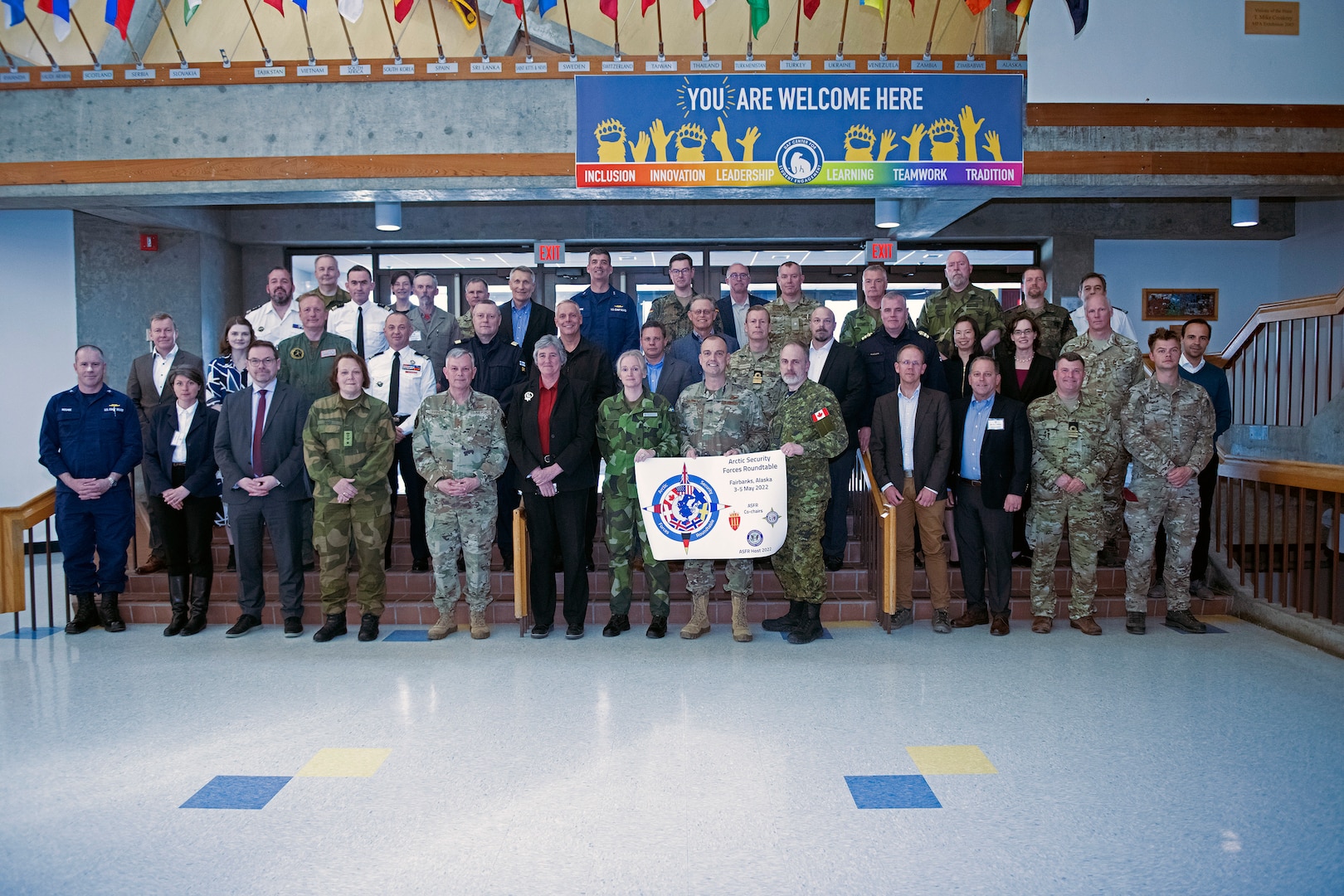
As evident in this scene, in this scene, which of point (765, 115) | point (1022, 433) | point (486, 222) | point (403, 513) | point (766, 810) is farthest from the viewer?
point (486, 222)

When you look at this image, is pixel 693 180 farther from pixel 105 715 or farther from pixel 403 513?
pixel 105 715

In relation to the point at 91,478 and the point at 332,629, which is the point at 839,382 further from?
the point at 91,478

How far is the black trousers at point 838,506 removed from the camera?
566 cm

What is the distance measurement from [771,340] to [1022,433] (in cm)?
172

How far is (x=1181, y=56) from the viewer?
7.21 meters

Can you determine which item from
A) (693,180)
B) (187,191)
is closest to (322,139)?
(187,191)

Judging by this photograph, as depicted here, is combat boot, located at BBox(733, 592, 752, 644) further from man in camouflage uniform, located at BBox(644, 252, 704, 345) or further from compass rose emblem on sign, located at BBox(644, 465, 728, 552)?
man in camouflage uniform, located at BBox(644, 252, 704, 345)

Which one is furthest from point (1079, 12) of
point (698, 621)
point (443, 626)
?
point (443, 626)

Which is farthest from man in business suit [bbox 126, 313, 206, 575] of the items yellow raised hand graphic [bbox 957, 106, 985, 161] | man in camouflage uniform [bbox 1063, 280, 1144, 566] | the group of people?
yellow raised hand graphic [bbox 957, 106, 985, 161]

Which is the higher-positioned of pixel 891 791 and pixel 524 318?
pixel 524 318

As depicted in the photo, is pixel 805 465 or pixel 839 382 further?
pixel 839 382

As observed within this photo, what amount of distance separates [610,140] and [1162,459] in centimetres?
467

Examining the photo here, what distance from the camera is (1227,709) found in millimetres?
3939

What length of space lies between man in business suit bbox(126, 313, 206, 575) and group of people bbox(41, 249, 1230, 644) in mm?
53
